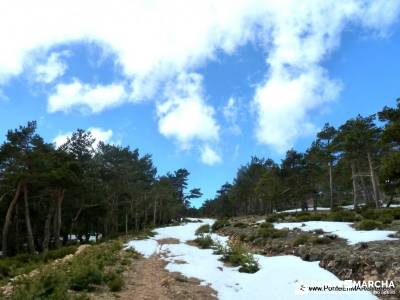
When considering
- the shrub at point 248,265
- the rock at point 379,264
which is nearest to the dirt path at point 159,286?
the shrub at point 248,265

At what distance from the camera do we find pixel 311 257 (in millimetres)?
15492

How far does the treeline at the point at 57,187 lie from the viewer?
31.5 meters

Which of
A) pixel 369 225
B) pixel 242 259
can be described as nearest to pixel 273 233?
pixel 369 225

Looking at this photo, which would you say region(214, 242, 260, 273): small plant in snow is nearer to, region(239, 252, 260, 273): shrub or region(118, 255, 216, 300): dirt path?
region(239, 252, 260, 273): shrub

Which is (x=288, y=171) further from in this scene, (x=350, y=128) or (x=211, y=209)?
(x=211, y=209)

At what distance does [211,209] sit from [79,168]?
99769 millimetres

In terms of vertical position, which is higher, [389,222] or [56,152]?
[56,152]

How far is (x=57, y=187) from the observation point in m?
33.5

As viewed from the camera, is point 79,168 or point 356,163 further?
point 356,163

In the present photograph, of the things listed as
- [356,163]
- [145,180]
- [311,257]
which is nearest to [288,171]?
[356,163]

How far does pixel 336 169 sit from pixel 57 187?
120ft

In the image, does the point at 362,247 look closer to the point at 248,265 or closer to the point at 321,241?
the point at 321,241

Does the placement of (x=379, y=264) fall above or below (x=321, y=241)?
below

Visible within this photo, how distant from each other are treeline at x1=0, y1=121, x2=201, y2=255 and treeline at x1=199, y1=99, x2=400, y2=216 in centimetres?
2173
